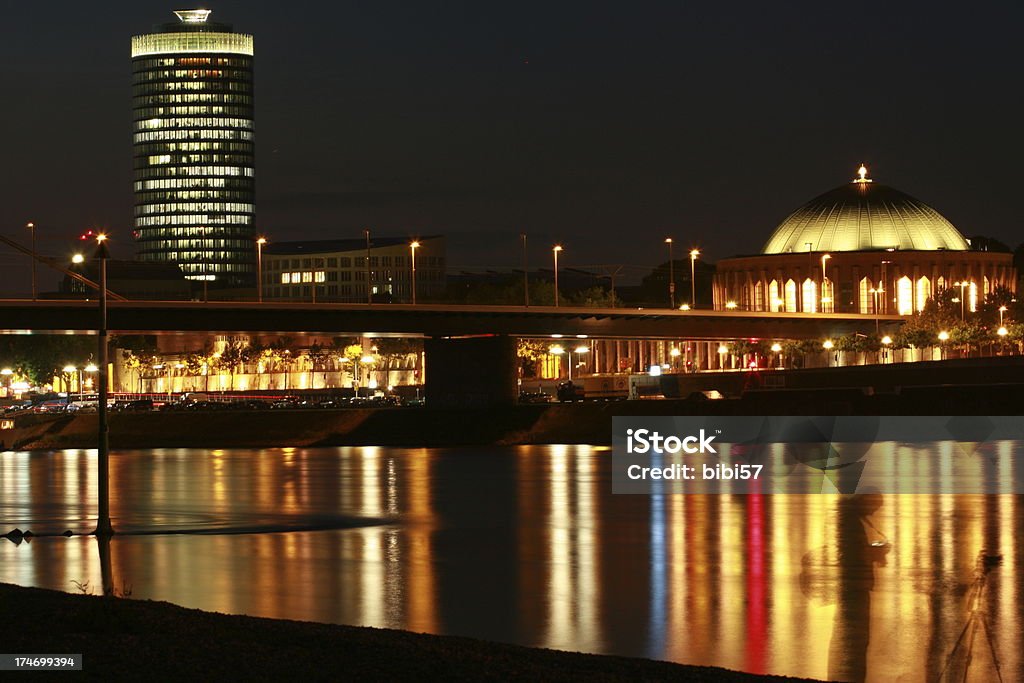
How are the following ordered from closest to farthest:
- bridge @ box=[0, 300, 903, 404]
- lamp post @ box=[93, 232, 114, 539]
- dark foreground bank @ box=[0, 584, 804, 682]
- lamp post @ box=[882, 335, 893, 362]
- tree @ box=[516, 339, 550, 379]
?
dark foreground bank @ box=[0, 584, 804, 682]
lamp post @ box=[93, 232, 114, 539]
bridge @ box=[0, 300, 903, 404]
lamp post @ box=[882, 335, 893, 362]
tree @ box=[516, 339, 550, 379]

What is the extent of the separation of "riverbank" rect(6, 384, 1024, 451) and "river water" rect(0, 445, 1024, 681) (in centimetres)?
3739

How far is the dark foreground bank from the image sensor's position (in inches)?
723

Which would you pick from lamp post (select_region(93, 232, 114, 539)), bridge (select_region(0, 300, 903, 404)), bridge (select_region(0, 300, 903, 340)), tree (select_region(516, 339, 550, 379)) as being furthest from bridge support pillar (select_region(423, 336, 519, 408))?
lamp post (select_region(93, 232, 114, 539))

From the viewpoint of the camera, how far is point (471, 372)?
115812mm

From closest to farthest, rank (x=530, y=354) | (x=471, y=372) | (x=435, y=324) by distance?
(x=435, y=324) → (x=471, y=372) → (x=530, y=354)

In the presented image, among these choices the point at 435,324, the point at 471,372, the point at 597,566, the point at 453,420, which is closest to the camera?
the point at 597,566

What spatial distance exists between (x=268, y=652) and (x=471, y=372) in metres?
96.2

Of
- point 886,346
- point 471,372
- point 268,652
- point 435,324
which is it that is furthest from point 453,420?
point 268,652

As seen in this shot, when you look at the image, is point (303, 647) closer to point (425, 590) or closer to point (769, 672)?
point (769, 672)

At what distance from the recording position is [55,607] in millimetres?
22844

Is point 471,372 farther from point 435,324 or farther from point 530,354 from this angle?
point 530,354


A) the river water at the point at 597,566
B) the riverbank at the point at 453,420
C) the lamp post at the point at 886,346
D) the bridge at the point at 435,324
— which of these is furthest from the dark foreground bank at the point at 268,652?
the lamp post at the point at 886,346

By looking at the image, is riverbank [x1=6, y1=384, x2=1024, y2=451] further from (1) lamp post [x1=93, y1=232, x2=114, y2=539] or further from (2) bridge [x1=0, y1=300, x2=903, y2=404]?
(1) lamp post [x1=93, y1=232, x2=114, y2=539]

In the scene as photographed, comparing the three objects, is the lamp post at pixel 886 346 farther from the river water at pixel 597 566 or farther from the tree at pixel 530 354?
the river water at pixel 597 566
